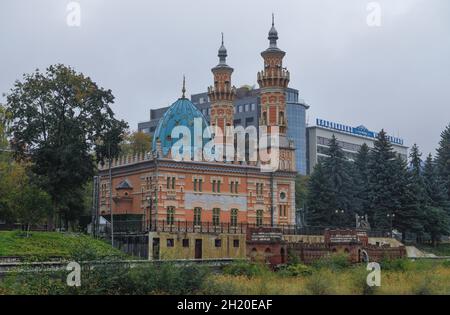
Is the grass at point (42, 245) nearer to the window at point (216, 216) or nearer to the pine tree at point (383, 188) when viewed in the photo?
the window at point (216, 216)

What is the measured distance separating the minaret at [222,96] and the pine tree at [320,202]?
11418mm

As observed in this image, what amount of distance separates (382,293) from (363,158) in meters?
54.8

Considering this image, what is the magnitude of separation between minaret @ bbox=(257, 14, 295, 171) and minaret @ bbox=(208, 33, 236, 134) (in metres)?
5.22

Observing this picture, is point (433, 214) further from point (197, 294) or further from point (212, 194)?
point (197, 294)

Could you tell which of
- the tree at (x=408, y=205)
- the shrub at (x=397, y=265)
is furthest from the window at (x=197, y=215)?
the tree at (x=408, y=205)

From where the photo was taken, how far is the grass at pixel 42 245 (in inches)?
1784

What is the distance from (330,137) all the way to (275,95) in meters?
79.4

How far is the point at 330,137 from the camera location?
14712 cm

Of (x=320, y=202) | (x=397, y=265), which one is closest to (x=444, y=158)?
(x=320, y=202)

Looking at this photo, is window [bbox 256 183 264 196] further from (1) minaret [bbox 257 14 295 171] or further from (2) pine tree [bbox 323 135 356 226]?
(2) pine tree [bbox 323 135 356 226]

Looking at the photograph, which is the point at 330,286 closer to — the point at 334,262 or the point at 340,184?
the point at 334,262

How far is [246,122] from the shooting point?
447ft

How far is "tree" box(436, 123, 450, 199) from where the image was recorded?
8738cm

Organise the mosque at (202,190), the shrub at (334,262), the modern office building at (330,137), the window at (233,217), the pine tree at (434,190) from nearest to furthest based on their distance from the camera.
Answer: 1. the shrub at (334,262)
2. the mosque at (202,190)
3. the window at (233,217)
4. the pine tree at (434,190)
5. the modern office building at (330,137)
